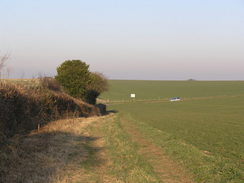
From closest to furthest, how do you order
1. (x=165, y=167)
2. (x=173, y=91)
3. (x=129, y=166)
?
(x=129, y=166) < (x=165, y=167) < (x=173, y=91)

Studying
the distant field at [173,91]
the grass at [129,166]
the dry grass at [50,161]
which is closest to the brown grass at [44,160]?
the dry grass at [50,161]

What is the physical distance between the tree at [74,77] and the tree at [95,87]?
3.79m

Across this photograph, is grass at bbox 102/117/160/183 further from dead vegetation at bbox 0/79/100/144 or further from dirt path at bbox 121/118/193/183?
dead vegetation at bbox 0/79/100/144

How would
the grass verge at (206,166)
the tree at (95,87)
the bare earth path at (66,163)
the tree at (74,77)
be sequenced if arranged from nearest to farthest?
1. the bare earth path at (66,163)
2. the grass verge at (206,166)
3. the tree at (74,77)
4. the tree at (95,87)

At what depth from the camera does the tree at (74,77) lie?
4362 cm

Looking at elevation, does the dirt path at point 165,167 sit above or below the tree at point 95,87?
below

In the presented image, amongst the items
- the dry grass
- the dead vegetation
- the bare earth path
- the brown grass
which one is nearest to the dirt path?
the bare earth path

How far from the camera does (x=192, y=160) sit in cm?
986

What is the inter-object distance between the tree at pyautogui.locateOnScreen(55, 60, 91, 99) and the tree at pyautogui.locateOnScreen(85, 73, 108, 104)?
379 cm

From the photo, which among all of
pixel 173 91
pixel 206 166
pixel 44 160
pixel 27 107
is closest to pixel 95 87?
pixel 27 107

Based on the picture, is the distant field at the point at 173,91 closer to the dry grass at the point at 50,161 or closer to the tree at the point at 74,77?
the tree at the point at 74,77

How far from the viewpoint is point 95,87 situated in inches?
2128

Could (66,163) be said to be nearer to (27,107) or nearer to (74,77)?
(27,107)

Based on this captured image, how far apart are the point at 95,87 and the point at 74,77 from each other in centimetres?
1035
